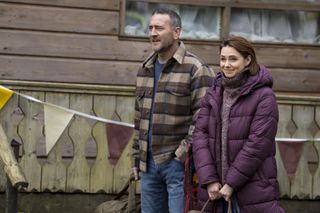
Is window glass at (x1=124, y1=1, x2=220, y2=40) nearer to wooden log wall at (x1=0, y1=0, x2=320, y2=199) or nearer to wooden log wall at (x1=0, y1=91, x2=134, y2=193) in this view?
wooden log wall at (x1=0, y1=0, x2=320, y2=199)

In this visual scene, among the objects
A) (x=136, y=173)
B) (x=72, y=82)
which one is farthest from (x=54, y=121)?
(x=136, y=173)

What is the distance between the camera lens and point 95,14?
24.3 feet

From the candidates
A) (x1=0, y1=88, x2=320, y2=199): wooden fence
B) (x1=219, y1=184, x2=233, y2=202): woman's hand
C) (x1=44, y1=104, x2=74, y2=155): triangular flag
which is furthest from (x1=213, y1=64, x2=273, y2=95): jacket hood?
(x1=44, y1=104, x2=74, y2=155): triangular flag

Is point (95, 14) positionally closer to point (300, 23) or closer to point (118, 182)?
point (118, 182)

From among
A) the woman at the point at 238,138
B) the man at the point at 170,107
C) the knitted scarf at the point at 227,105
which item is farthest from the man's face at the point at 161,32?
the knitted scarf at the point at 227,105

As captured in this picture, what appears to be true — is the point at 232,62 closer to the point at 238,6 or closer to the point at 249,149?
the point at 249,149

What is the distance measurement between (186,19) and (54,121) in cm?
181

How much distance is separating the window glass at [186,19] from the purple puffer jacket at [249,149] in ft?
10.1

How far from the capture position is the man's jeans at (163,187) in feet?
17.1

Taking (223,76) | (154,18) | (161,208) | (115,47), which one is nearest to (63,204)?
(115,47)

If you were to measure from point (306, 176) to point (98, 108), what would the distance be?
2.31 meters

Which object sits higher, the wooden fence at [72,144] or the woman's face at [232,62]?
the woman's face at [232,62]

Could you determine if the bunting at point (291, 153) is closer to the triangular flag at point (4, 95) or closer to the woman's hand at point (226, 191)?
the triangular flag at point (4, 95)

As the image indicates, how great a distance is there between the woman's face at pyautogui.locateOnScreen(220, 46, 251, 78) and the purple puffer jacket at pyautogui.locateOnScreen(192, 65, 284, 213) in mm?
100
